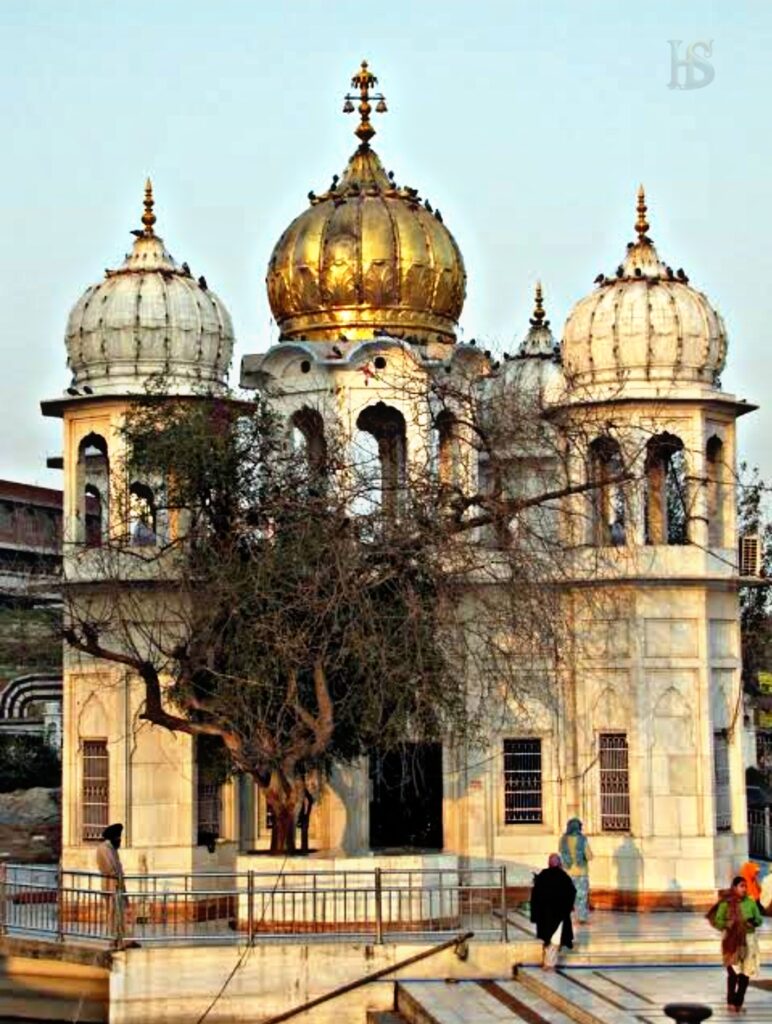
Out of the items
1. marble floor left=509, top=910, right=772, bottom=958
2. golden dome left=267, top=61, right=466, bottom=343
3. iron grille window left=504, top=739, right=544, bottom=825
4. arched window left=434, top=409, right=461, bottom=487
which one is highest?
golden dome left=267, top=61, right=466, bottom=343

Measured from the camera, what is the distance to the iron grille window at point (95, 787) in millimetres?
28609

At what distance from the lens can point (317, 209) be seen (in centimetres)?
3123

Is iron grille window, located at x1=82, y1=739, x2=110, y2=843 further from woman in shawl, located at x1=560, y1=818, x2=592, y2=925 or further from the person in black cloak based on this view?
the person in black cloak

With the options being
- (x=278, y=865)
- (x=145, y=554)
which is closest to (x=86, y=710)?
(x=145, y=554)

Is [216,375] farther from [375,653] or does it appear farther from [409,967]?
[409,967]

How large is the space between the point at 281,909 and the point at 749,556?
29.0 feet

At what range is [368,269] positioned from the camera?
101 feet

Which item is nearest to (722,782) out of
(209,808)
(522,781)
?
(522,781)

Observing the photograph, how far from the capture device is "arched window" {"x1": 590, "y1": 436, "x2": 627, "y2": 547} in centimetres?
2873

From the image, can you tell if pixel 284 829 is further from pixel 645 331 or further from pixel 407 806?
pixel 645 331

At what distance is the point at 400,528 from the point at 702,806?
18.9 feet

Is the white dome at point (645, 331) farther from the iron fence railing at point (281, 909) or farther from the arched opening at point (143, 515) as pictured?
the iron fence railing at point (281, 909)

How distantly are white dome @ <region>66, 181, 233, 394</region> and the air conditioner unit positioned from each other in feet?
24.0

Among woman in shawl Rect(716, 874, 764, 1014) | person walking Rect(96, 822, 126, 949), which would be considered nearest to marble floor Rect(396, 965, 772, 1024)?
woman in shawl Rect(716, 874, 764, 1014)
